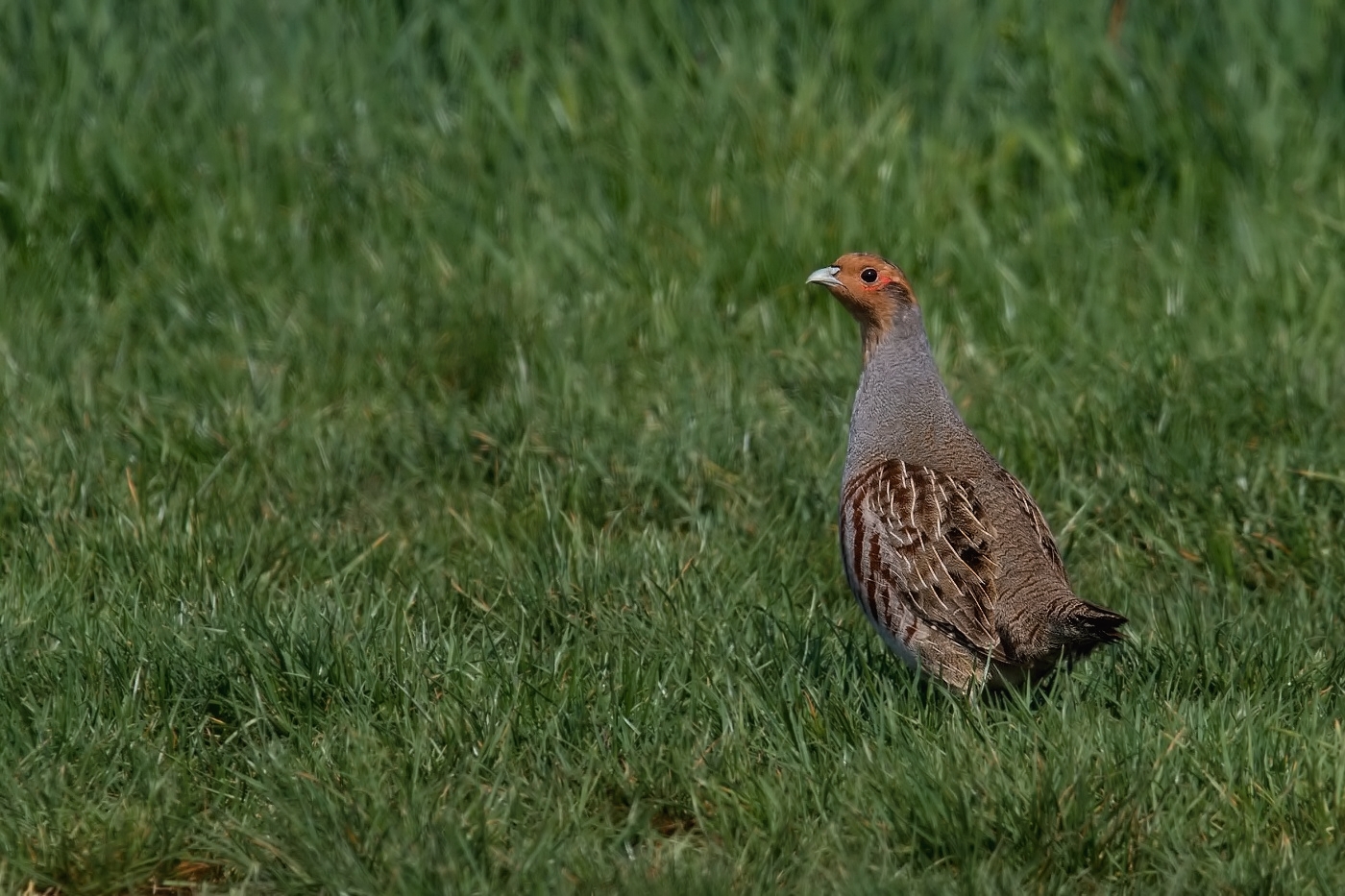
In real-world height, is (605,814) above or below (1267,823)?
below

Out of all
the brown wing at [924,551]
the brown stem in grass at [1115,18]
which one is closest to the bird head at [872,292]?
the brown wing at [924,551]

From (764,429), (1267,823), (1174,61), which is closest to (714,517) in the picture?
(764,429)

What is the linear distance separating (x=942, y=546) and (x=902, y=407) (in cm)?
59

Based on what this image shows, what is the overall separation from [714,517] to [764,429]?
0.46 metres

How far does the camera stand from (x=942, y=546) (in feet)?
14.4

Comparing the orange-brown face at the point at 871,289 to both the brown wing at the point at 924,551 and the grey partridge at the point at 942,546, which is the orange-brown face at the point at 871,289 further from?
the brown wing at the point at 924,551

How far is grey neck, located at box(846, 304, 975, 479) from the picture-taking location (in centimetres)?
480

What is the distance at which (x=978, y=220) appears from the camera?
7152mm

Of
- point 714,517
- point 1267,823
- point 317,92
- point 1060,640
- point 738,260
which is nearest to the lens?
point 1267,823

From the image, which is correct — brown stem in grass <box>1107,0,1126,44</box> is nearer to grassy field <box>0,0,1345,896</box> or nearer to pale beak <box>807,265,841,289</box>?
grassy field <box>0,0,1345,896</box>

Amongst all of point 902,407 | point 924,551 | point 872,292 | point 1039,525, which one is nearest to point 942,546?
point 924,551

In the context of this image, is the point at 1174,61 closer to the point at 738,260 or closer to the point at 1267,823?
the point at 738,260

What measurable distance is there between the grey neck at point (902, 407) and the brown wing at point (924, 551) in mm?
124

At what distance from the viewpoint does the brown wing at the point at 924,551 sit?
4301 millimetres
